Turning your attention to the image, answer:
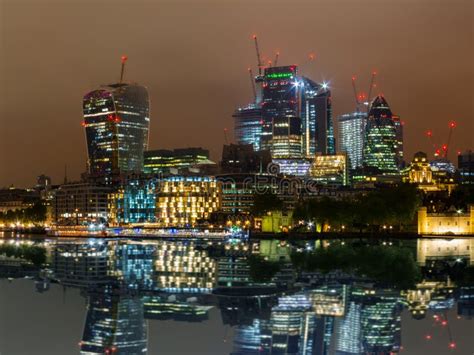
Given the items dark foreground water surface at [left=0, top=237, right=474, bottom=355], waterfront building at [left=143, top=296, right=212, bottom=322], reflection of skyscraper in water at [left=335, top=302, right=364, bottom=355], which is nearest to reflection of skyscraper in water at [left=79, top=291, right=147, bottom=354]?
dark foreground water surface at [left=0, top=237, right=474, bottom=355]

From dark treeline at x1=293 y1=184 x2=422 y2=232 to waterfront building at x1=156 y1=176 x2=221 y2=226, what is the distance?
142 feet

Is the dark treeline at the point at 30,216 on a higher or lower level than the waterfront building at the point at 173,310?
higher

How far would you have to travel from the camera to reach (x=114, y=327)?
29.6 metres

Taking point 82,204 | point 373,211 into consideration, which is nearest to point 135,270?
point 373,211

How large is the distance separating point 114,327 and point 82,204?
16125 cm

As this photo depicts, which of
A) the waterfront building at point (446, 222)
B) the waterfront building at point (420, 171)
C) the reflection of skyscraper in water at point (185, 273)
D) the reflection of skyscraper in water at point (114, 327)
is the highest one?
the waterfront building at point (420, 171)

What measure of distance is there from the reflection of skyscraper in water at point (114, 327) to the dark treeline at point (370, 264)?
16.3 metres

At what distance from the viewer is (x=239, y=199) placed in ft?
545

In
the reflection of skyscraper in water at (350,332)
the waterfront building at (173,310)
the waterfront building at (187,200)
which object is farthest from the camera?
the waterfront building at (187,200)

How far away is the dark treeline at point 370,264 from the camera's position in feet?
151

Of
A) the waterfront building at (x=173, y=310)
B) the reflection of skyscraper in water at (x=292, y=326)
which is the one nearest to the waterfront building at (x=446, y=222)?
the reflection of skyscraper in water at (x=292, y=326)

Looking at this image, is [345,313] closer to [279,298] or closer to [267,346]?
[279,298]

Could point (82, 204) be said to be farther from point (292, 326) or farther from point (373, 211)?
point (292, 326)

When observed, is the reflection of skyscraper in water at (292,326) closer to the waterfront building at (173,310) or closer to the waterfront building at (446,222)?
the waterfront building at (173,310)
